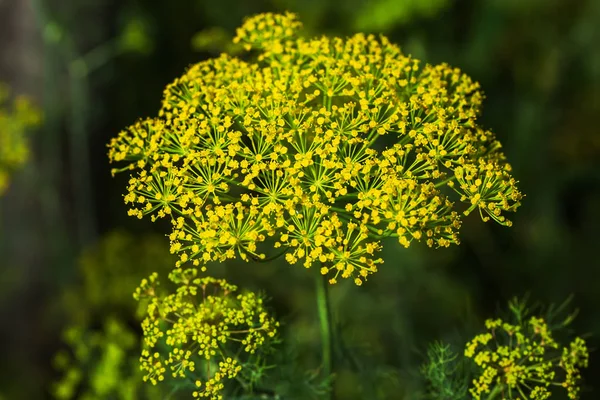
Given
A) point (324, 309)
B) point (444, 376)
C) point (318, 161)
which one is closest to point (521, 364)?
point (444, 376)

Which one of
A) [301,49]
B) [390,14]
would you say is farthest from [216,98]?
[390,14]

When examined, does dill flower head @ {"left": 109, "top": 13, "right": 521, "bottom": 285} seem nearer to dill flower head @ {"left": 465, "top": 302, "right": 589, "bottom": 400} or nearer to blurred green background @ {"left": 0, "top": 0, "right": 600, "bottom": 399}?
dill flower head @ {"left": 465, "top": 302, "right": 589, "bottom": 400}

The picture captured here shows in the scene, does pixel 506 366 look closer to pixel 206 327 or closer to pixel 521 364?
pixel 521 364

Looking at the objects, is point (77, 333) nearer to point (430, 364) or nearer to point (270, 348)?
point (270, 348)

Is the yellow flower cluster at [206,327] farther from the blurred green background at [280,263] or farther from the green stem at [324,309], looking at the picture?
the blurred green background at [280,263]

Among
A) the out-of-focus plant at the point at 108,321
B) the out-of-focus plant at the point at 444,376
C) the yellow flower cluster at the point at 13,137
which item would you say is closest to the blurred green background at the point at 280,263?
the out-of-focus plant at the point at 108,321

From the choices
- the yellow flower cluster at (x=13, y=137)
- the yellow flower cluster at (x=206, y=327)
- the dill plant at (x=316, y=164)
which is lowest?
the yellow flower cluster at (x=206, y=327)

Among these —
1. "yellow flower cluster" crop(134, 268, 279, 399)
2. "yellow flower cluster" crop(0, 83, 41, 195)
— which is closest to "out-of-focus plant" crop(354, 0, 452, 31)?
"yellow flower cluster" crop(0, 83, 41, 195)
